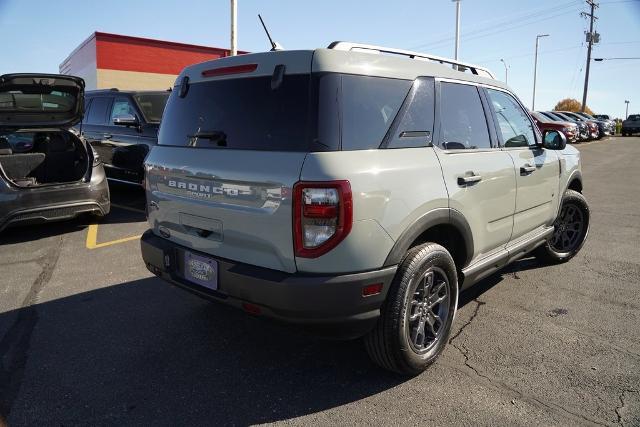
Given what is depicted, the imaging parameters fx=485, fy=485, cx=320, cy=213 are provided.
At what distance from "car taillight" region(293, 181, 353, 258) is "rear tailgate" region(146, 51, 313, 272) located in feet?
0.20

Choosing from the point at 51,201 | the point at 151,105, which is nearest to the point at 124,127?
the point at 151,105

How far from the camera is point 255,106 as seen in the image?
2828mm

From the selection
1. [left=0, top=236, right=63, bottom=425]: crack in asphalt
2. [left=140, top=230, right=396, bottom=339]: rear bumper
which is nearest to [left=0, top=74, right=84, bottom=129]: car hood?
[left=0, top=236, right=63, bottom=425]: crack in asphalt

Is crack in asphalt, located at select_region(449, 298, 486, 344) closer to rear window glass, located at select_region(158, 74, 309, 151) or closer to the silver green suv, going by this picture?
the silver green suv

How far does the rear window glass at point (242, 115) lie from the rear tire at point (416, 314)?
979 millimetres

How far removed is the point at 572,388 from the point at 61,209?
5881mm

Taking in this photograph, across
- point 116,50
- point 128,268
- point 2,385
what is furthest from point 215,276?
point 116,50

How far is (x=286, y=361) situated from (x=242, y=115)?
1611 millimetres

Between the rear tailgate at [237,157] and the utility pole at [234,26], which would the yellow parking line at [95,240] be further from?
the utility pole at [234,26]

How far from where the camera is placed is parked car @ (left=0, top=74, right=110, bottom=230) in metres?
5.84

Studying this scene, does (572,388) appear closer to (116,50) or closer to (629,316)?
(629,316)

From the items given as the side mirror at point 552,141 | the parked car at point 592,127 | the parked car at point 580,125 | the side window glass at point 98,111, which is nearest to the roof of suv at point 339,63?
the side mirror at point 552,141

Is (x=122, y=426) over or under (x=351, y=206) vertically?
under

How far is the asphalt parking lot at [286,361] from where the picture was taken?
8.68 feet
